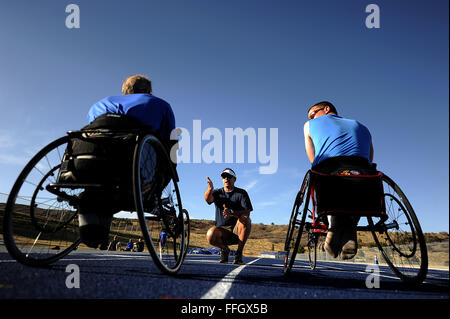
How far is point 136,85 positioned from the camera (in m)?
3.17

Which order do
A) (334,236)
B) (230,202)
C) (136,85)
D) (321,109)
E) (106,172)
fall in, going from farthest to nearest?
(230,202) < (321,109) < (136,85) < (334,236) < (106,172)

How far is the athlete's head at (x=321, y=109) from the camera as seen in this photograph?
3.57m

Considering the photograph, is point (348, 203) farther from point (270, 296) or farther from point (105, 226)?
point (105, 226)

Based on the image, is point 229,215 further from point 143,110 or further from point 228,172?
point 143,110

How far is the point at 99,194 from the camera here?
7.20ft

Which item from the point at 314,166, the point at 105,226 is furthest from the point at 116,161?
the point at 314,166

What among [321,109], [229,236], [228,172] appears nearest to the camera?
[321,109]

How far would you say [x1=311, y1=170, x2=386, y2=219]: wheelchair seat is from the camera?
8.48ft

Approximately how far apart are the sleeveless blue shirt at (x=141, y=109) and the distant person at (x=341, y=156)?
5.71 ft

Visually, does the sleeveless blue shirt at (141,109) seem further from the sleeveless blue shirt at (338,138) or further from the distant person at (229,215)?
the distant person at (229,215)

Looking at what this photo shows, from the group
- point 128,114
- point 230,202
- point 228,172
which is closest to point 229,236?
point 230,202

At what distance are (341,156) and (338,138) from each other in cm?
26
